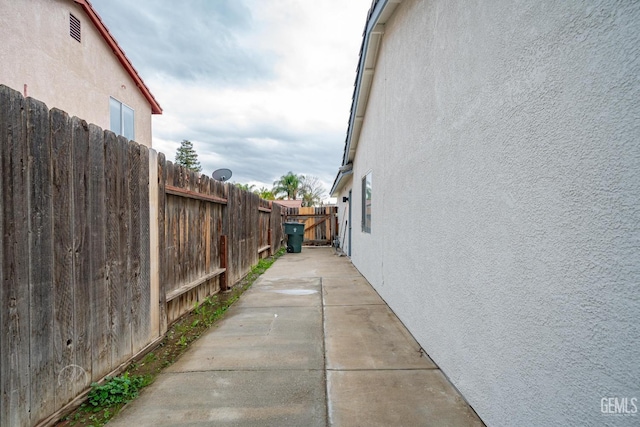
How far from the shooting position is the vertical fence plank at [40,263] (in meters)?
1.99

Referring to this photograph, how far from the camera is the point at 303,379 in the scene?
2.83 m

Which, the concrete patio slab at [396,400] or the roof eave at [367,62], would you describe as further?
the roof eave at [367,62]

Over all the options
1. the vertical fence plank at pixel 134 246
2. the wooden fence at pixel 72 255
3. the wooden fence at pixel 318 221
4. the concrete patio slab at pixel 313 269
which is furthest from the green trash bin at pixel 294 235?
the vertical fence plank at pixel 134 246

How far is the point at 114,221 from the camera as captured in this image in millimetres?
2832

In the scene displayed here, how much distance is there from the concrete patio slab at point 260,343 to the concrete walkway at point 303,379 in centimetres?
1

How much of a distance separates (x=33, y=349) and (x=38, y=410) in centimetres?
43

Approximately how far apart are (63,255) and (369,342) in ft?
10.4

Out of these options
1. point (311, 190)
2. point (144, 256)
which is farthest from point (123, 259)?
point (311, 190)

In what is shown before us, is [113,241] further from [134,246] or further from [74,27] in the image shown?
[74,27]

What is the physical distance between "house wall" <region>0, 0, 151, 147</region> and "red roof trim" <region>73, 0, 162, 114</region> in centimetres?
13

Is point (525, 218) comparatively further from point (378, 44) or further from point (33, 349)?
point (378, 44)

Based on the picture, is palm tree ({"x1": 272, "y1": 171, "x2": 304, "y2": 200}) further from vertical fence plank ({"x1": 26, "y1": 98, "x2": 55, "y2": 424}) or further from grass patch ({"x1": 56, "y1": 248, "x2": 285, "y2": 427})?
vertical fence plank ({"x1": 26, "y1": 98, "x2": 55, "y2": 424})

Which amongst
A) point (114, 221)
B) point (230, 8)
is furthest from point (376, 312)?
point (230, 8)

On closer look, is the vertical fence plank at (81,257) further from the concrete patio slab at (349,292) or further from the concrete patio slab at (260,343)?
the concrete patio slab at (349,292)
